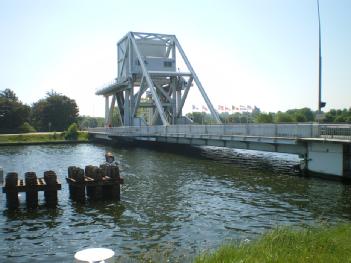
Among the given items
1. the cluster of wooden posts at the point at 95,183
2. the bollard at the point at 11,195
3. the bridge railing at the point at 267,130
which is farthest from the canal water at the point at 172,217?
the bridge railing at the point at 267,130

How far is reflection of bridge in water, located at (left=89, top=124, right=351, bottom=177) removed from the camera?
25.8m

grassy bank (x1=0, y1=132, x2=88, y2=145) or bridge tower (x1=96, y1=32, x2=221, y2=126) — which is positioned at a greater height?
bridge tower (x1=96, y1=32, x2=221, y2=126)

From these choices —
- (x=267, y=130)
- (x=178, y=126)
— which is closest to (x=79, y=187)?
(x=267, y=130)

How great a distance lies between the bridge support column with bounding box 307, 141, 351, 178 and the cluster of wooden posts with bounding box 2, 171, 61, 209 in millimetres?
16885

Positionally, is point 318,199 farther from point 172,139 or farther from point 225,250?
point 172,139

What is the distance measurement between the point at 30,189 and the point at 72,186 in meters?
2.42

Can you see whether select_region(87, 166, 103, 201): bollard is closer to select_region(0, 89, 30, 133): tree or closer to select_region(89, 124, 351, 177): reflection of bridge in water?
select_region(89, 124, 351, 177): reflection of bridge in water

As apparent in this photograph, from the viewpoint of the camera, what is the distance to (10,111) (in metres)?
108

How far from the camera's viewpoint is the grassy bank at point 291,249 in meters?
9.36

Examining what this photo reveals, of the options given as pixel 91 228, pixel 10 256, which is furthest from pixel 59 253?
pixel 91 228

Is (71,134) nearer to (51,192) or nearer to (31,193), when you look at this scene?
(51,192)

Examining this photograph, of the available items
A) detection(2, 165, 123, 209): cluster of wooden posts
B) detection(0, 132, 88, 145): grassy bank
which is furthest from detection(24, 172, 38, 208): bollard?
detection(0, 132, 88, 145): grassy bank

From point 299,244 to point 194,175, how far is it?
64.0 ft

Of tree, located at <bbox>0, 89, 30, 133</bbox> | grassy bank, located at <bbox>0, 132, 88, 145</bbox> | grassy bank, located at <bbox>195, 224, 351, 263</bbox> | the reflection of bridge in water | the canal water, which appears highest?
tree, located at <bbox>0, 89, 30, 133</bbox>
